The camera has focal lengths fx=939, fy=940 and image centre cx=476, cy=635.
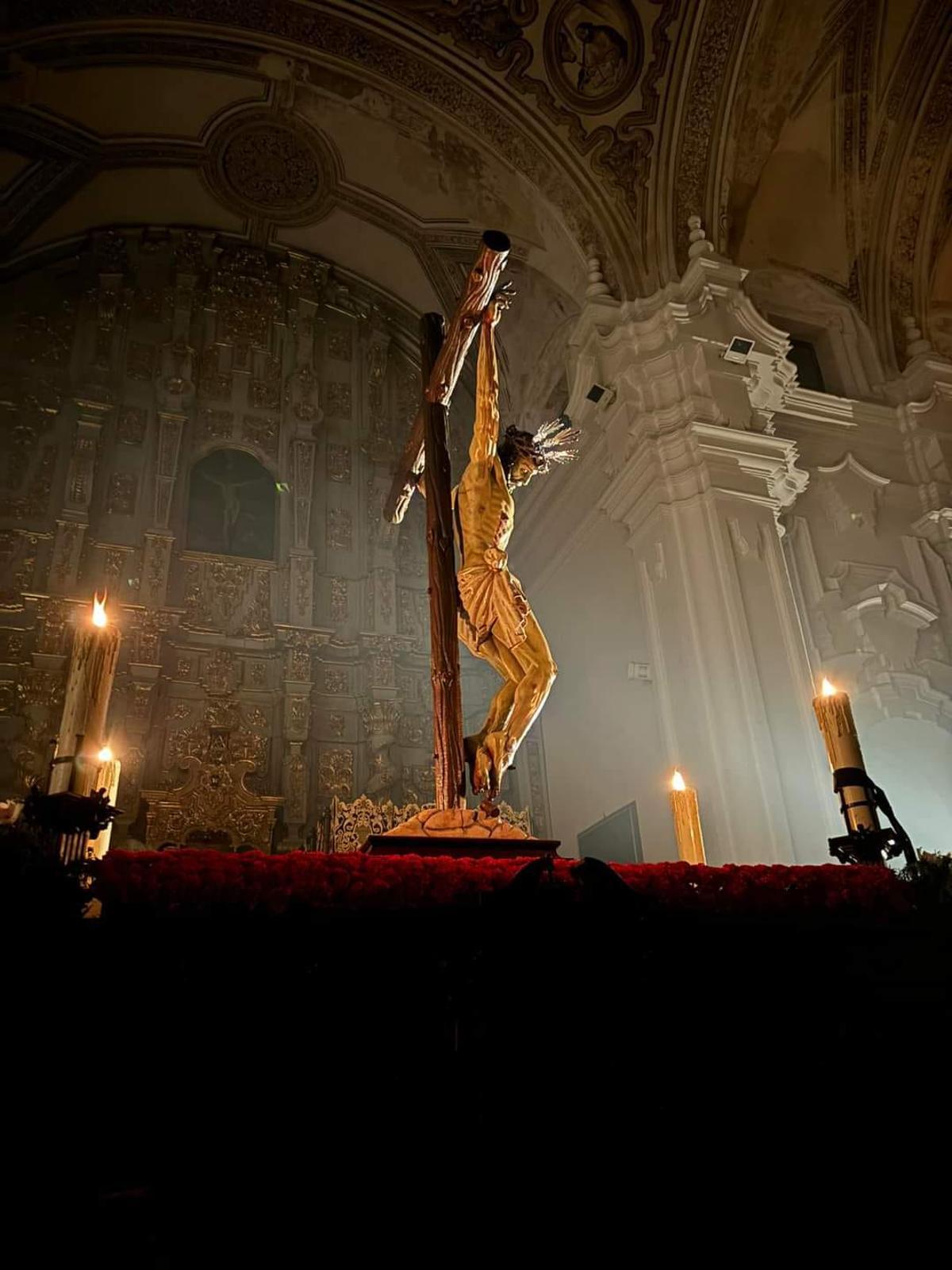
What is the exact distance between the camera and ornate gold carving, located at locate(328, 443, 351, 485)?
9.88 meters

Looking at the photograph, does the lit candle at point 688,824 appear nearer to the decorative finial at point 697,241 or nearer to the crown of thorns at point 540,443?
the crown of thorns at point 540,443

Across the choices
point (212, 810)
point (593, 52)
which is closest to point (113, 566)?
point (212, 810)

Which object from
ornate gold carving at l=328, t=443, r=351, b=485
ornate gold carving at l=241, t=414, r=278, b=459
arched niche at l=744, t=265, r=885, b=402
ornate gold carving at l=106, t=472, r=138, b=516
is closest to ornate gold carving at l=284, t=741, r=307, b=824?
ornate gold carving at l=106, t=472, r=138, b=516

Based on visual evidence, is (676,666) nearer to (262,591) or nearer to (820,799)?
(820,799)

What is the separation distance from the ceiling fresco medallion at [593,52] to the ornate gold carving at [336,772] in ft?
20.3

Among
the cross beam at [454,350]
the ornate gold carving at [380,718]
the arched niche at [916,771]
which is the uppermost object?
the cross beam at [454,350]

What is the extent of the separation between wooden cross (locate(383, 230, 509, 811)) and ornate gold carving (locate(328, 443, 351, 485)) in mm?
4579

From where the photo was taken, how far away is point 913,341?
905cm

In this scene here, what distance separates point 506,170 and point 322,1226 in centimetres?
897

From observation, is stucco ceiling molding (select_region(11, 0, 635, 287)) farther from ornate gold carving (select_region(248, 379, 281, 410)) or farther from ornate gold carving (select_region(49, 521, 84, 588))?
ornate gold carving (select_region(49, 521, 84, 588))

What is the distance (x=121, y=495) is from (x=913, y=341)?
7.71 meters

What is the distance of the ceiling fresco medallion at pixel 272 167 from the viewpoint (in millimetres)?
9414

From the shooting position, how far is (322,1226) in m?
1.94

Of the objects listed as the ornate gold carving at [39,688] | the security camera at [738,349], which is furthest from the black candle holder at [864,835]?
the ornate gold carving at [39,688]
